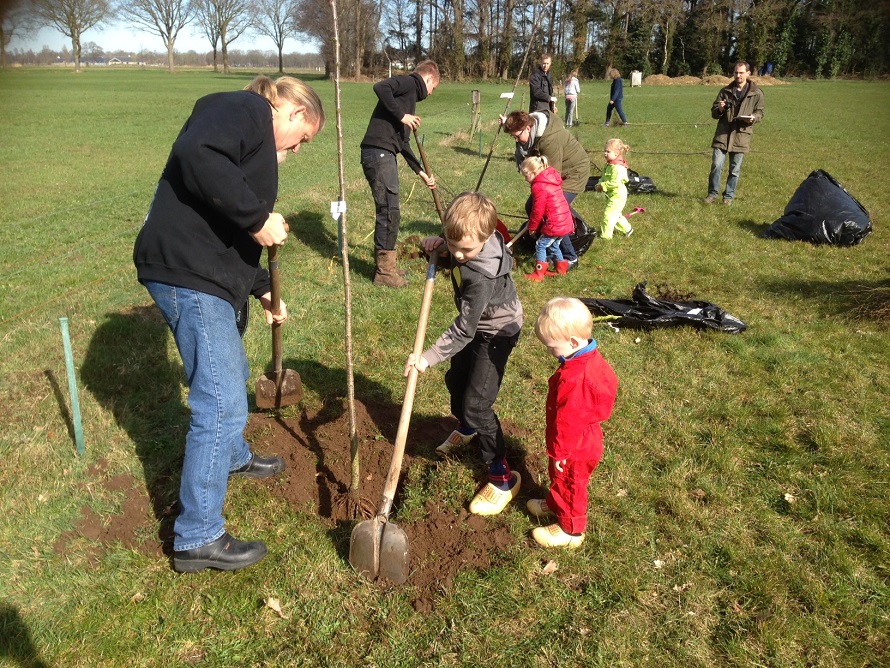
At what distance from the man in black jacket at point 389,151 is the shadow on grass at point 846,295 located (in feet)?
13.7

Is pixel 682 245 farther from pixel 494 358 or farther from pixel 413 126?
pixel 494 358

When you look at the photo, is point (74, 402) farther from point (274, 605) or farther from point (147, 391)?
point (274, 605)

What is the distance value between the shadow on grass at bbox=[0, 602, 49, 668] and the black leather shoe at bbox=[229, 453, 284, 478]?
117 cm

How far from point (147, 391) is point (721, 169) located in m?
9.85

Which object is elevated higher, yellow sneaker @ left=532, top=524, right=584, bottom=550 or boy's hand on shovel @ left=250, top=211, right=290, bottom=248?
boy's hand on shovel @ left=250, top=211, right=290, bottom=248

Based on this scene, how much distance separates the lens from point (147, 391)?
4.47 metres

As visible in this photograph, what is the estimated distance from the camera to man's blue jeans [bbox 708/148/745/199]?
10.4 m

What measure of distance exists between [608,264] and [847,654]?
221 inches

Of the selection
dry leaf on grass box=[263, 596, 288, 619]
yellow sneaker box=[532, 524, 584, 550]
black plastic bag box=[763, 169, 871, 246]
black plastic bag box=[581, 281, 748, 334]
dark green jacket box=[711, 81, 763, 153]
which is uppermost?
dark green jacket box=[711, 81, 763, 153]

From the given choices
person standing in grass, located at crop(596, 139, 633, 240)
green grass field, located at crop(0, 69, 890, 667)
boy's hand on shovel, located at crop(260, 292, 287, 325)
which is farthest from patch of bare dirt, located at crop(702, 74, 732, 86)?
boy's hand on shovel, located at crop(260, 292, 287, 325)

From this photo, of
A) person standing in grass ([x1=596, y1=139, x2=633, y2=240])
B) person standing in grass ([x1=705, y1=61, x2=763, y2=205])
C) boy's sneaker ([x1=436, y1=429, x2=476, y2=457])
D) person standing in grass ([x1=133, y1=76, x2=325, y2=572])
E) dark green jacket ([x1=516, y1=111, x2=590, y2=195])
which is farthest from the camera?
person standing in grass ([x1=705, y1=61, x2=763, y2=205])

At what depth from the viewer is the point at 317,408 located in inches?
174

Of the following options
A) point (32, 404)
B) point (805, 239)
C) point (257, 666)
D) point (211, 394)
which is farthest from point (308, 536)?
point (805, 239)

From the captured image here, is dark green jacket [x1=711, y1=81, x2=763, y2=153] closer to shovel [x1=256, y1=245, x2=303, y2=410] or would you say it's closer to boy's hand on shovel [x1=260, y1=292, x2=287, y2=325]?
shovel [x1=256, y1=245, x2=303, y2=410]
